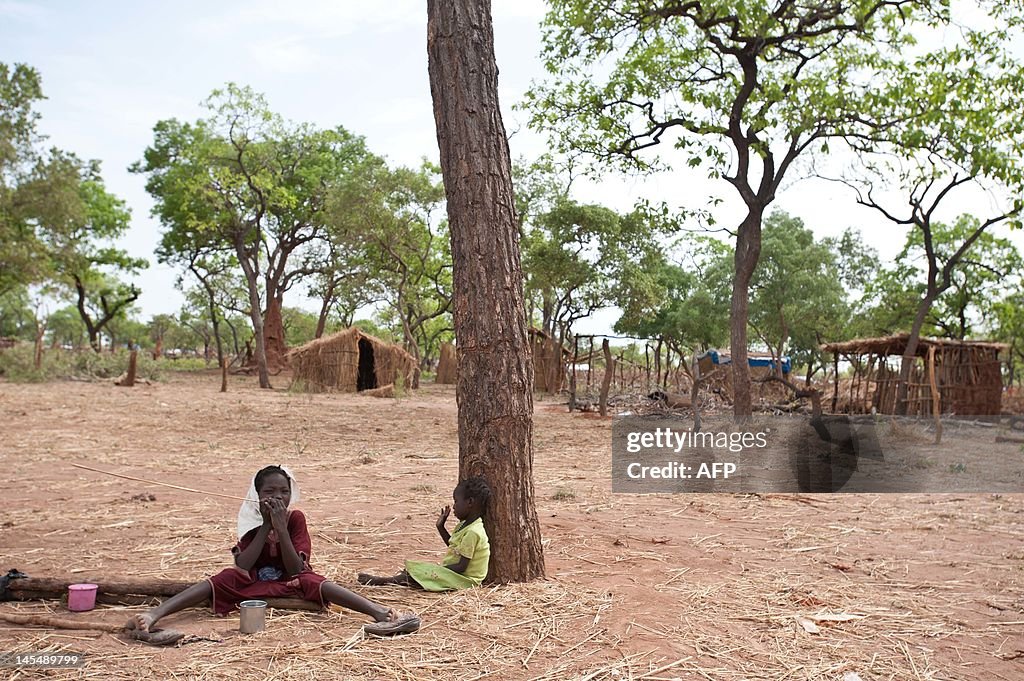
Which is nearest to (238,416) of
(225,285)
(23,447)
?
(23,447)

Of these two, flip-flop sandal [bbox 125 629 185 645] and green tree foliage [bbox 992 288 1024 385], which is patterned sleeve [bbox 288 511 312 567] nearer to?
flip-flop sandal [bbox 125 629 185 645]

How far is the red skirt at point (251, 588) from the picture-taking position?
3818 mm

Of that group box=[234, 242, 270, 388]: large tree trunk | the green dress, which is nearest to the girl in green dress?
the green dress

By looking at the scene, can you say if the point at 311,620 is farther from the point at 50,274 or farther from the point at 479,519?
the point at 50,274

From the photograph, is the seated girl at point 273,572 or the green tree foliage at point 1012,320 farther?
Result: the green tree foliage at point 1012,320

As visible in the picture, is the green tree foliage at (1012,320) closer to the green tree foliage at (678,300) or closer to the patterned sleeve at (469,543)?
the green tree foliage at (678,300)

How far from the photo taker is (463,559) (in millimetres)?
4387

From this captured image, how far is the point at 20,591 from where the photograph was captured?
3.96 m

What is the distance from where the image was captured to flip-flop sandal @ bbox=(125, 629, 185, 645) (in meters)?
3.37

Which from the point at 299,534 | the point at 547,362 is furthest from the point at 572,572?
the point at 547,362

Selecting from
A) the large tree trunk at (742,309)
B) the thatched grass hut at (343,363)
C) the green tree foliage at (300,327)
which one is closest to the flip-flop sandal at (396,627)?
the large tree trunk at (742,309)

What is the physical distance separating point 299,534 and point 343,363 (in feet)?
69.4

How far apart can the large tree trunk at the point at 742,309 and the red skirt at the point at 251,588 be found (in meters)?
10.6

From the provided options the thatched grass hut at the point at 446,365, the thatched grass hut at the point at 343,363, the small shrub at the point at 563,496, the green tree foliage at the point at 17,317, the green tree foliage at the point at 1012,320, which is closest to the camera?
the small shrub at the point at 563,496
